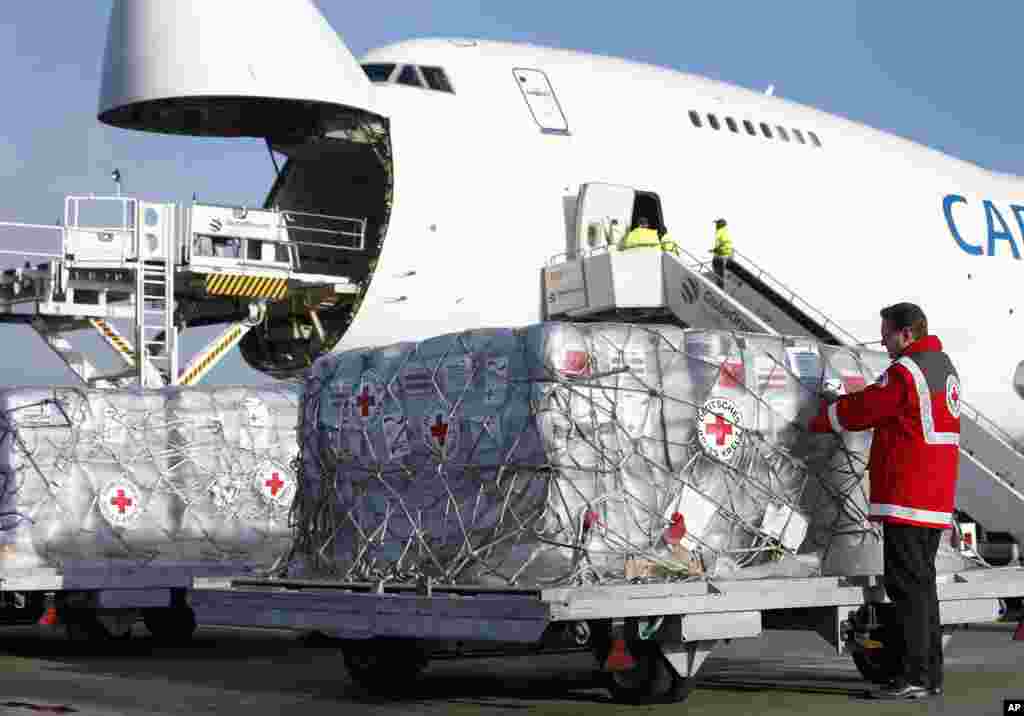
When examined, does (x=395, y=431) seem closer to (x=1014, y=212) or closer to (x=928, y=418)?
(x=928, y=418)

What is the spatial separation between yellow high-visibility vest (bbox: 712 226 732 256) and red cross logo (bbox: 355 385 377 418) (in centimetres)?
1078

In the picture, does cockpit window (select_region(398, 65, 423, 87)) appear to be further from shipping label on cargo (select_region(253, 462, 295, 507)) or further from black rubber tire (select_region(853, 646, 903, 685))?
black rubber tire (select_region(853, 646, 903, 685))

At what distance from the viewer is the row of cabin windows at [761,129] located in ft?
75.6

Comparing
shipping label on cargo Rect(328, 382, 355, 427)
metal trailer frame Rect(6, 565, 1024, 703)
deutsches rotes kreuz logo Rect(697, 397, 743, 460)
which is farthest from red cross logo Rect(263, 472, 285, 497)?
deutsches rotes kreuz logo Rect(697, 397, 743, 460)

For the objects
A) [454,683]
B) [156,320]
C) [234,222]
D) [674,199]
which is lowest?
[454,683]

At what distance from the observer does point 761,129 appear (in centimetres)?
2402

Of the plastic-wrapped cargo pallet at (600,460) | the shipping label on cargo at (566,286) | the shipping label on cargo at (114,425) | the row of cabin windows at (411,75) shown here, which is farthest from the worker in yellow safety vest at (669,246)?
the plastic-wrapped cargo pallet at (600,460)

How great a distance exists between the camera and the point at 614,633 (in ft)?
33.3

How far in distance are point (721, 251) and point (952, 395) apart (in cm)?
1109

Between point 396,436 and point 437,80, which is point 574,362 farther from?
point 437,80

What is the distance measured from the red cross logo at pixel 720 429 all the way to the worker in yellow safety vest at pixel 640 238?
34.0 ft

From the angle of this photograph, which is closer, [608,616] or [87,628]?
[608,616]

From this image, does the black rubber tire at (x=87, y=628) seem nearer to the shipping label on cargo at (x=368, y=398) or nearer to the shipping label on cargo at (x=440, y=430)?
the shipping label on cargo at (x=368, y=398)

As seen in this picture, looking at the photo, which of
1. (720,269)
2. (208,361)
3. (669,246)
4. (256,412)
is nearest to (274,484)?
(256,412)
